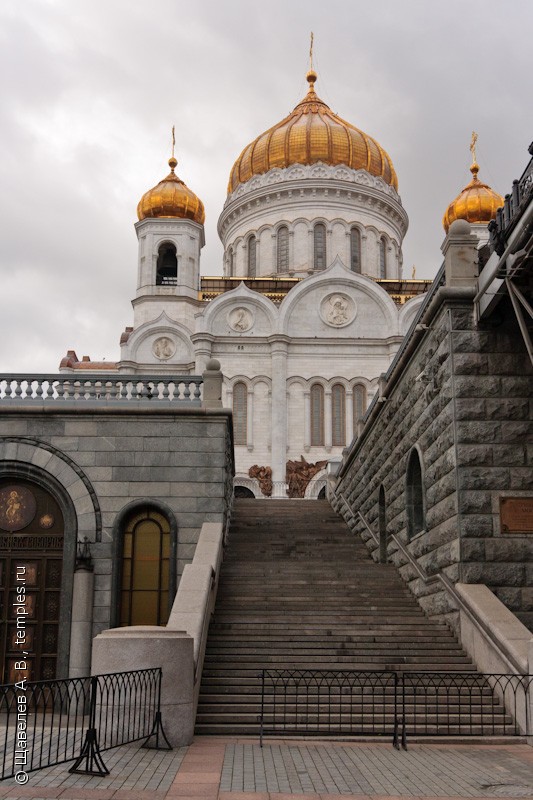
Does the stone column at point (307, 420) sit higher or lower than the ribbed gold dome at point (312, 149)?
lower

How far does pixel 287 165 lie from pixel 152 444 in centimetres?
3653

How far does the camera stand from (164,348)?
4366 cm

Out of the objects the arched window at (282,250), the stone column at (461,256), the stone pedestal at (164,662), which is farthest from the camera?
the arched window at (282,250)

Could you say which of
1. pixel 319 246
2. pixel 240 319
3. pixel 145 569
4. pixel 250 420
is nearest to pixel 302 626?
pixel 145 569

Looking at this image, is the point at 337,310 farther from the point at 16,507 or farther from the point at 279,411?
the point at 16,507

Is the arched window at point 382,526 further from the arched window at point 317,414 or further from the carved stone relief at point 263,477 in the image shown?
the arched window at point 317,414

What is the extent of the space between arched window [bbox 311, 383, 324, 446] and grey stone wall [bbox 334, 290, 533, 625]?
2431cm

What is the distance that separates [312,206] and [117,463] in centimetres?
3500

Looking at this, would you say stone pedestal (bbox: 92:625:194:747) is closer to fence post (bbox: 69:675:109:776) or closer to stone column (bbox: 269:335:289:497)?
fence post (bbox: 69:675:109:776)

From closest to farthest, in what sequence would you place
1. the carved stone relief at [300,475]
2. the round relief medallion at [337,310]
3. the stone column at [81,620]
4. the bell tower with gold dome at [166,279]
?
the stone column at [81,620] < the carved stone relief at [300,475] < the round relief medallion at [337,310] < the bell tower with gold dome at [166,279]

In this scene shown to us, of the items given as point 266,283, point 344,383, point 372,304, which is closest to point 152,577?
point 344,383

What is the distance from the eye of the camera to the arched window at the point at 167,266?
47188 millimetres

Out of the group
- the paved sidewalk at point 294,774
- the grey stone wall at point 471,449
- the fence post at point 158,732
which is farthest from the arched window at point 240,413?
the fence post at point 158,732

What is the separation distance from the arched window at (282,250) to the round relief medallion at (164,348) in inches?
333
